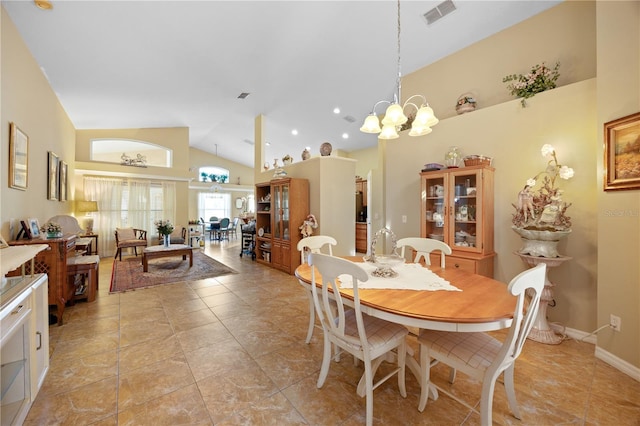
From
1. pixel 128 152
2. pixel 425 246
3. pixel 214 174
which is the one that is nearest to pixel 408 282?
pixel 425 246

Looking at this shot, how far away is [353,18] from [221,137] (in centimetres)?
637

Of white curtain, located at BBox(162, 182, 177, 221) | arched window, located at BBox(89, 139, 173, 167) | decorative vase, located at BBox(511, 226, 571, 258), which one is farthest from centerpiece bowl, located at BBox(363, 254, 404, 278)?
arched window, located at BBox(89, 139, 173, 167)

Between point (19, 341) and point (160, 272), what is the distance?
3491 millimetres

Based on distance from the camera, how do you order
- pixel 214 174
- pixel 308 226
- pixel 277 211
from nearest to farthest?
pixel 308 226 → pixel 277 211 → pixel 214 174

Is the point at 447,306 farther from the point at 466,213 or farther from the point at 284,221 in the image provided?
the point at 284,221

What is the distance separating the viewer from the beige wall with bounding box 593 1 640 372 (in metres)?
1.92


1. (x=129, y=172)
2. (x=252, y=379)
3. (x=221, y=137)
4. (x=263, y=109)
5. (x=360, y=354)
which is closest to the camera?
(x=360, y=354)

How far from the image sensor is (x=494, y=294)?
1.55 meters

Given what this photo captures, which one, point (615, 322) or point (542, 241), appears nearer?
point (615, 322)

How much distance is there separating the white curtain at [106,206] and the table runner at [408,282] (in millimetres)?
7272

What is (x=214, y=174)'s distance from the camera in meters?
10.7

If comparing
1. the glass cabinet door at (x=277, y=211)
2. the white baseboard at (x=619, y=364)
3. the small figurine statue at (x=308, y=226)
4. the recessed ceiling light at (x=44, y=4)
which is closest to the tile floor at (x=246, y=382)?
the white baseboard at (x=619, y=364)

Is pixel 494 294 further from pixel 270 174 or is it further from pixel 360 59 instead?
pixel 270 174

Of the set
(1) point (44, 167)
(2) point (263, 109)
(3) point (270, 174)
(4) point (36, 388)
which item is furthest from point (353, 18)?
(1) point (44, 167)
